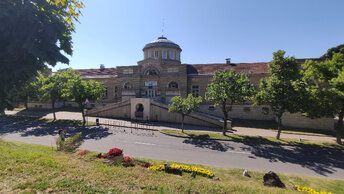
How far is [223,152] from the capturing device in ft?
44.0

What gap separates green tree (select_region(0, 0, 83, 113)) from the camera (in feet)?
15.5

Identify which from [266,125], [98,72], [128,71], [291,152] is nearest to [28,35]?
[291,152]

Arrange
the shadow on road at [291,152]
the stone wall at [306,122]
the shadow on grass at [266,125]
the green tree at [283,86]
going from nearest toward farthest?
the shadow on road at [291,152]
the green tree at [283,86]
the shadow on grass at [266,125]
the stone wall at [306,122]

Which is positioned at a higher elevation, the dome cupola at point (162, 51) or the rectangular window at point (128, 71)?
the dome cupola at point (162, 51)

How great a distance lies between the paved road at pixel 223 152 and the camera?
1097 centimetres

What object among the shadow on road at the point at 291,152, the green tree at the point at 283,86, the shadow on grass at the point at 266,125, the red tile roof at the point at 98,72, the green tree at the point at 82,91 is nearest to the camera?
the shadow on road at the point at 291,152

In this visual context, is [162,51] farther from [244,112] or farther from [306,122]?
[306,122]

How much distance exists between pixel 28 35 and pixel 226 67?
100 ft

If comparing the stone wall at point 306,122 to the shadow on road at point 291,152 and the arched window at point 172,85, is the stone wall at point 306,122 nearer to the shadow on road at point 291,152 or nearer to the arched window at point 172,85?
the shadow on road at point 291,152

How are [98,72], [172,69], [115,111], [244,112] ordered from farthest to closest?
[98,72] → [172,69] → [115,111] → [244,112]

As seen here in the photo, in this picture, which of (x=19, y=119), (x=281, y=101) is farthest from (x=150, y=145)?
(x=19, y=119)

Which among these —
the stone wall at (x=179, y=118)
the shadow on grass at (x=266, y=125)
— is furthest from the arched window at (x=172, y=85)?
the shadow on grass at (x=266, y=125)

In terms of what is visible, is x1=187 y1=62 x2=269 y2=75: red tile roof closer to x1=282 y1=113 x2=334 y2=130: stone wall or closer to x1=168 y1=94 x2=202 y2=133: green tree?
x1=282 y1=113 x2=334 y2=130: stone wall

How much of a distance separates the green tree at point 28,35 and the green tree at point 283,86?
1711 cm
